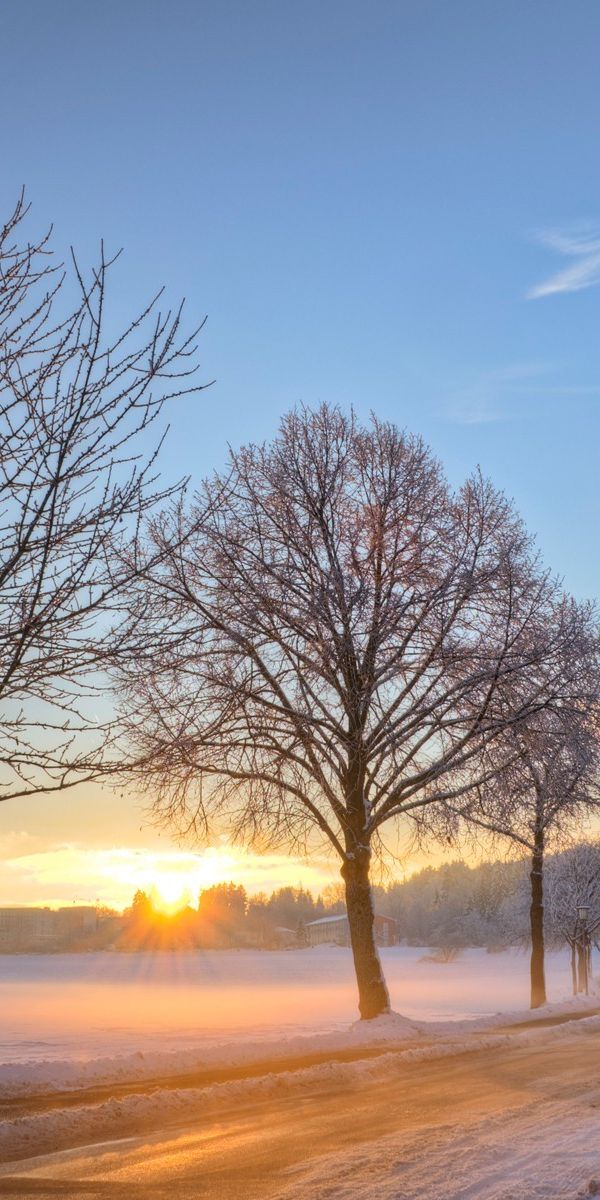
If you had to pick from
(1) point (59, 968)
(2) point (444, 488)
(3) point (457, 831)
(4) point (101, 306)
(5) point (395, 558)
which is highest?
(2) point (444, 488)

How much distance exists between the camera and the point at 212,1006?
5072 cm

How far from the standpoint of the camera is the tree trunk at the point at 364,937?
64.6 feet

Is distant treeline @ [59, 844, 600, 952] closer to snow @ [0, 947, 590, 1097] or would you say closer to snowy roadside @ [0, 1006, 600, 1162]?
snow @ [0, 947, 590, 1097]

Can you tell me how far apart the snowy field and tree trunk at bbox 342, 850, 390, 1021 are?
3.41m

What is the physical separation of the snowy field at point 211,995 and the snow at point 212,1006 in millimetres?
106

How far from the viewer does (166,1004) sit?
52156 mm

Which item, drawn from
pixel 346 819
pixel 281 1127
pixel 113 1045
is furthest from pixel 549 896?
pixel 281 1127

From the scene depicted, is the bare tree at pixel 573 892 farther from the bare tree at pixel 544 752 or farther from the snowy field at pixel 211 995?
the bare tree at pixel 544 752

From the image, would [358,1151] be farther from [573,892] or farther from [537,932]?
[573,892]

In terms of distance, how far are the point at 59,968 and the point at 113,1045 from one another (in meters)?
90.1

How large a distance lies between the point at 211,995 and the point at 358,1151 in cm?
5989

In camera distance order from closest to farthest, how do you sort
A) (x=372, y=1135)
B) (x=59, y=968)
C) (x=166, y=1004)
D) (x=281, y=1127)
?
(x=372, y=1135) < (x=281, y=1127) < (x=166, y=1004) < (x=59, y=968)

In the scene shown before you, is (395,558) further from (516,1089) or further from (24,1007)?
(24,1007)

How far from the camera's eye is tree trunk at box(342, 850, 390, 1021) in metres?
19.7
